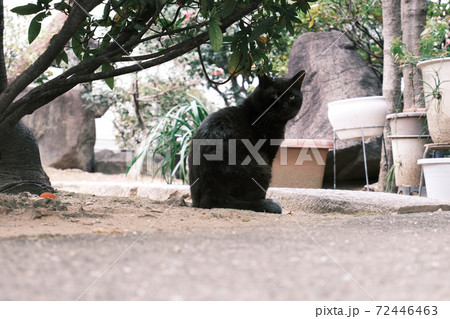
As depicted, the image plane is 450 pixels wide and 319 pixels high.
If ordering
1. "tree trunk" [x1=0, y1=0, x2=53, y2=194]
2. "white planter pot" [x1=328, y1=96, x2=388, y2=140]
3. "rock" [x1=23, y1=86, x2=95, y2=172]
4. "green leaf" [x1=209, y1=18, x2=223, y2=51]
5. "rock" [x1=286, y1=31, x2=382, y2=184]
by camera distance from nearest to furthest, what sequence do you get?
"green leaf" [x1=209, y1=18, x2=223, y2=51], "tree trunk" [x1=0, y1=0, x2=53, y2=194], "white planter pot" [x1=328, y1=96, x2=388, y2=140], "rock" [x1=286, y1=31, x2=382, y2=184], "rock" [x1=23, y1=86, x2=95, y2=172]

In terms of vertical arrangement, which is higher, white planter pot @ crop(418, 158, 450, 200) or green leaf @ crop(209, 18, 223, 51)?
green leaf @ crop(209, 18, 223, 51)

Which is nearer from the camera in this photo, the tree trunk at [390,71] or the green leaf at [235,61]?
the green leaf at [235,61]

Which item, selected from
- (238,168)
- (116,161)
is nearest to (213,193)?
(238,168)

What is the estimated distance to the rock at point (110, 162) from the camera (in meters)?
8.48

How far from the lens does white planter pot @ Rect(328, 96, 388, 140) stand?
12.8ft

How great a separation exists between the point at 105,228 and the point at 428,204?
1.75 m

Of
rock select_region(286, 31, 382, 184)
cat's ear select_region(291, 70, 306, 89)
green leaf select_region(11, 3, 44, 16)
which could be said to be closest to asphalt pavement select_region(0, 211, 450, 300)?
green leaf select_region(11, 3, 44, 16)

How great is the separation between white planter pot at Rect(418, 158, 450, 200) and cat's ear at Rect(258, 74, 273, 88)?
136cm

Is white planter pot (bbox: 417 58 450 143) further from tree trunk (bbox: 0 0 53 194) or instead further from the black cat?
tree trunk (bbox: 0 0 53 194)

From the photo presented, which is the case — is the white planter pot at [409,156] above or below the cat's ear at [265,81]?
below

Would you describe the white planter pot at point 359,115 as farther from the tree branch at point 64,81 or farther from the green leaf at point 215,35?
the green leaf at point 215,35

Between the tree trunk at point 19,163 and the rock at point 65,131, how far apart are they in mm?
5337

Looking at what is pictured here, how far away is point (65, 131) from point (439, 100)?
21.2ft

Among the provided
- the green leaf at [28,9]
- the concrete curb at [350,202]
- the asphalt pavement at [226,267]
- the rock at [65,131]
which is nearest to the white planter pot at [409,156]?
the concrete curb at [350,202]
